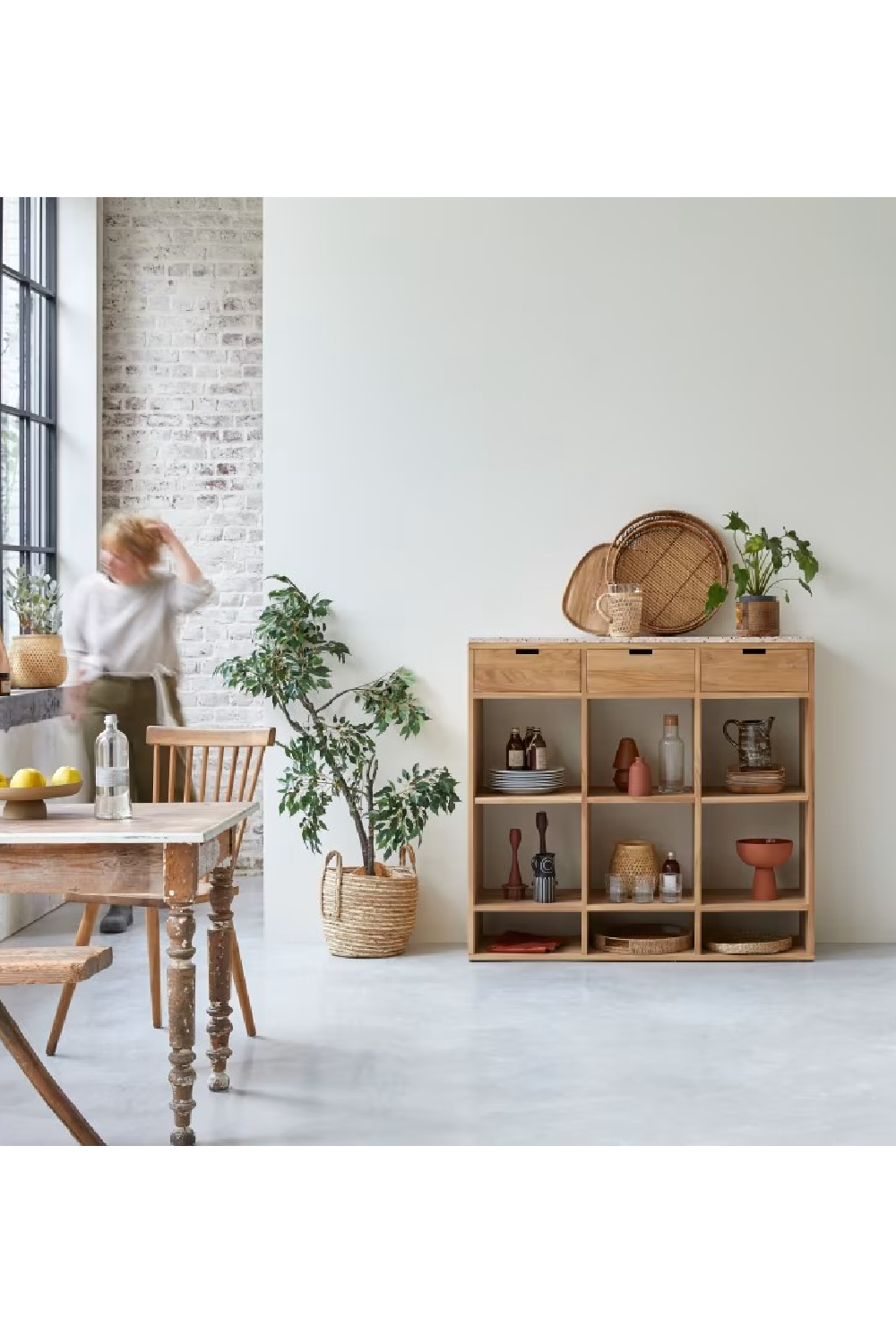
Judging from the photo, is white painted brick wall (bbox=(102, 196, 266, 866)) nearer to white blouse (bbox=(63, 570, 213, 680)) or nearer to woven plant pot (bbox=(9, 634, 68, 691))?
woven plant pot (bbox=(9, 634, 68, 691))

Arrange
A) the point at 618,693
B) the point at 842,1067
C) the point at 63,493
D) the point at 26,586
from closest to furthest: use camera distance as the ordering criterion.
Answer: the point at 842,1067 < the point at 618,693 < the point at 26,586 < the point at 63,493

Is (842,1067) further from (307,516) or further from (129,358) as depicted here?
(129,358)

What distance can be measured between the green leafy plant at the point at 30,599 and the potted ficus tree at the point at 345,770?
128 cm

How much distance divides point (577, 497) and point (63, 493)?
9.52 ft

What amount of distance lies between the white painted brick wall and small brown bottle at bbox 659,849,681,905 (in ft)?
9.20

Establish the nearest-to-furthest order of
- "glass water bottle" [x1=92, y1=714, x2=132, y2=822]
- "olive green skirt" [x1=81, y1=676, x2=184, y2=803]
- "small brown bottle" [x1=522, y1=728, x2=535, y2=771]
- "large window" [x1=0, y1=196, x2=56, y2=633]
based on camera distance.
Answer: "glass water bottle" [x1=92, y1=714, x2=132, y2=822]
"small brown bottle" [x1=522, y1=728, x2=535, y2=771]
"olive green skirt" [x1=81, y1=676, x2=184, y2=803]
"large window" [x1=0, y1=196, x2=56, y2=633]

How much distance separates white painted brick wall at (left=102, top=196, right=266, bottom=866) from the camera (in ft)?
25.0

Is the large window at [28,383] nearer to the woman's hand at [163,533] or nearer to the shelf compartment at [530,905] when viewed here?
the woman's hand at [163,533]

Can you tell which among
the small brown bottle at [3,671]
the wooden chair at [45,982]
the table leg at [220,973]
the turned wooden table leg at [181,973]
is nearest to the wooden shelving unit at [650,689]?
the table leg at [220,973]

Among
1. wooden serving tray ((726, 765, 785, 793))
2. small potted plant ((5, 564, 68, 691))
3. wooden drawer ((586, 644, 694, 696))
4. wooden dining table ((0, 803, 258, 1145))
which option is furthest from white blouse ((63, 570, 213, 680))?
wooden dining table ((0, 803, 258, 1145))

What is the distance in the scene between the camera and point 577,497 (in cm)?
618

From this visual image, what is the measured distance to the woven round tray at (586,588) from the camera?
6156 mm

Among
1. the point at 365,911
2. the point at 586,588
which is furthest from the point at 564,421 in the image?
the point at 365,911
